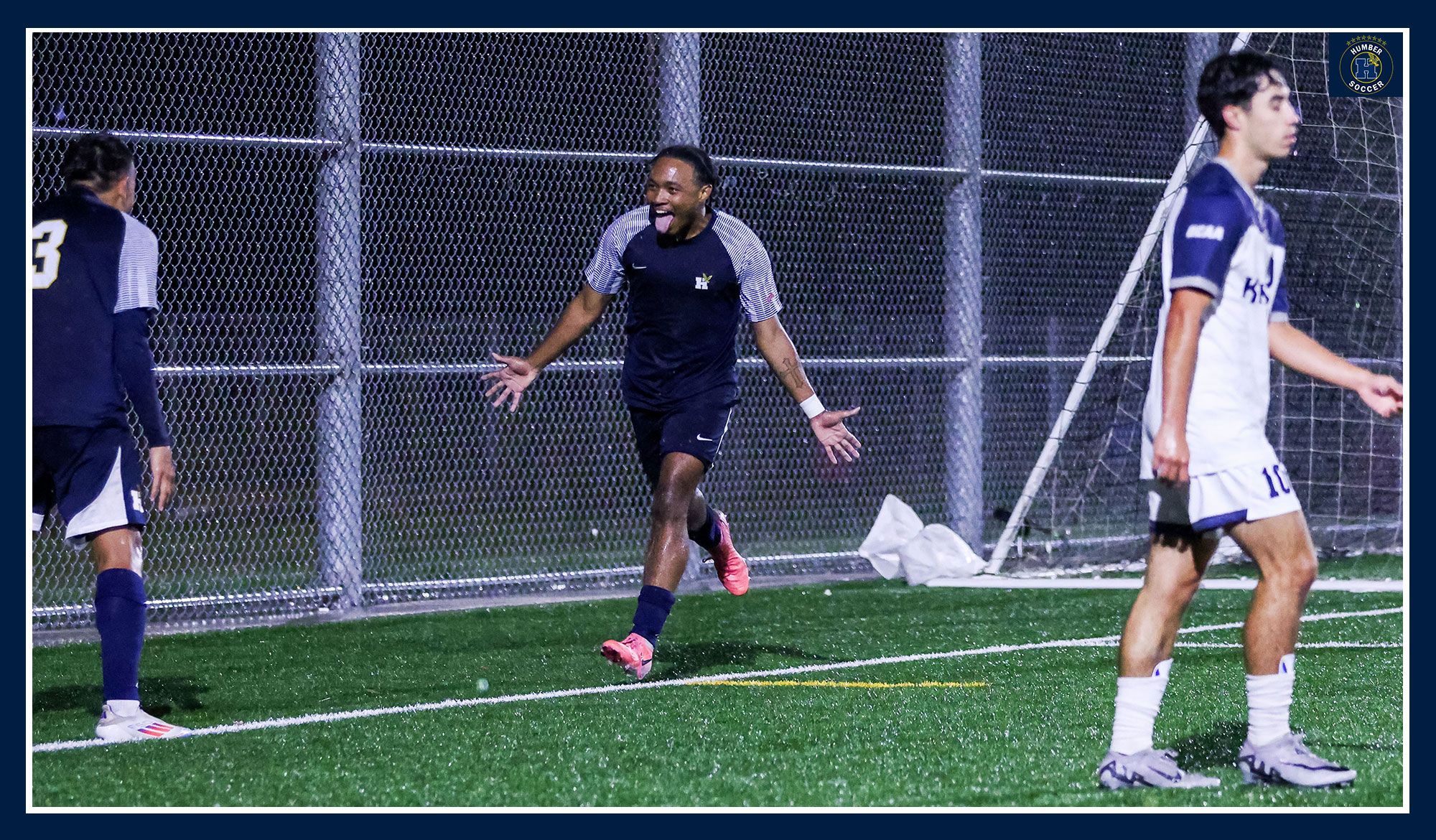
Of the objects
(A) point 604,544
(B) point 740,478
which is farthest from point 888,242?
(A) point 604,544

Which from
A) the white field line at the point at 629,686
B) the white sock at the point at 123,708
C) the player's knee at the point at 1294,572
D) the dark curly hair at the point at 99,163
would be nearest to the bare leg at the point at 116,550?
the white sock at the point at 123,708

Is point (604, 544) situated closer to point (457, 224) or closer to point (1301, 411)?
point (457, 224)

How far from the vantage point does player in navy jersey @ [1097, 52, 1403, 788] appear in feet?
12.9

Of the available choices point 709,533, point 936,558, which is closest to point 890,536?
point 936,558

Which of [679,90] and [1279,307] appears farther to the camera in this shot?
[679,90]

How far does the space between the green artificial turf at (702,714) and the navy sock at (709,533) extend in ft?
1.59

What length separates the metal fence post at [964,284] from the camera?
10617mm

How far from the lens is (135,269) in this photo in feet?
16.3

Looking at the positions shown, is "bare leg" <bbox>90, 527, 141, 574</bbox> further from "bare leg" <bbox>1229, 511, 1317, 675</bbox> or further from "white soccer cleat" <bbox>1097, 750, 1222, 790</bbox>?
"bare leg" <bbox>1229, 511, 1317, 675</bbox>

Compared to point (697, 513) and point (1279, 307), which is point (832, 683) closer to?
point (697, 513)

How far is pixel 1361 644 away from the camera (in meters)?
6.91

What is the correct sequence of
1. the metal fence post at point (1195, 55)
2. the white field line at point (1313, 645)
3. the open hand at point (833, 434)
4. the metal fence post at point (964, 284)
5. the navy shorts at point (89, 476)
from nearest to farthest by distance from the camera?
the navy shorts at point (89, 476) → the open hand at point (833, 434) → the white field line at point (1313, 645) → the metal fence post at point (964, 284) → the metal fence post at point (1195, 55)

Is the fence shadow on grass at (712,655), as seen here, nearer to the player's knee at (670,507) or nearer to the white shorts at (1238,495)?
the player's knee at (670,507)

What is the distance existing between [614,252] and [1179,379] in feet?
9.40
